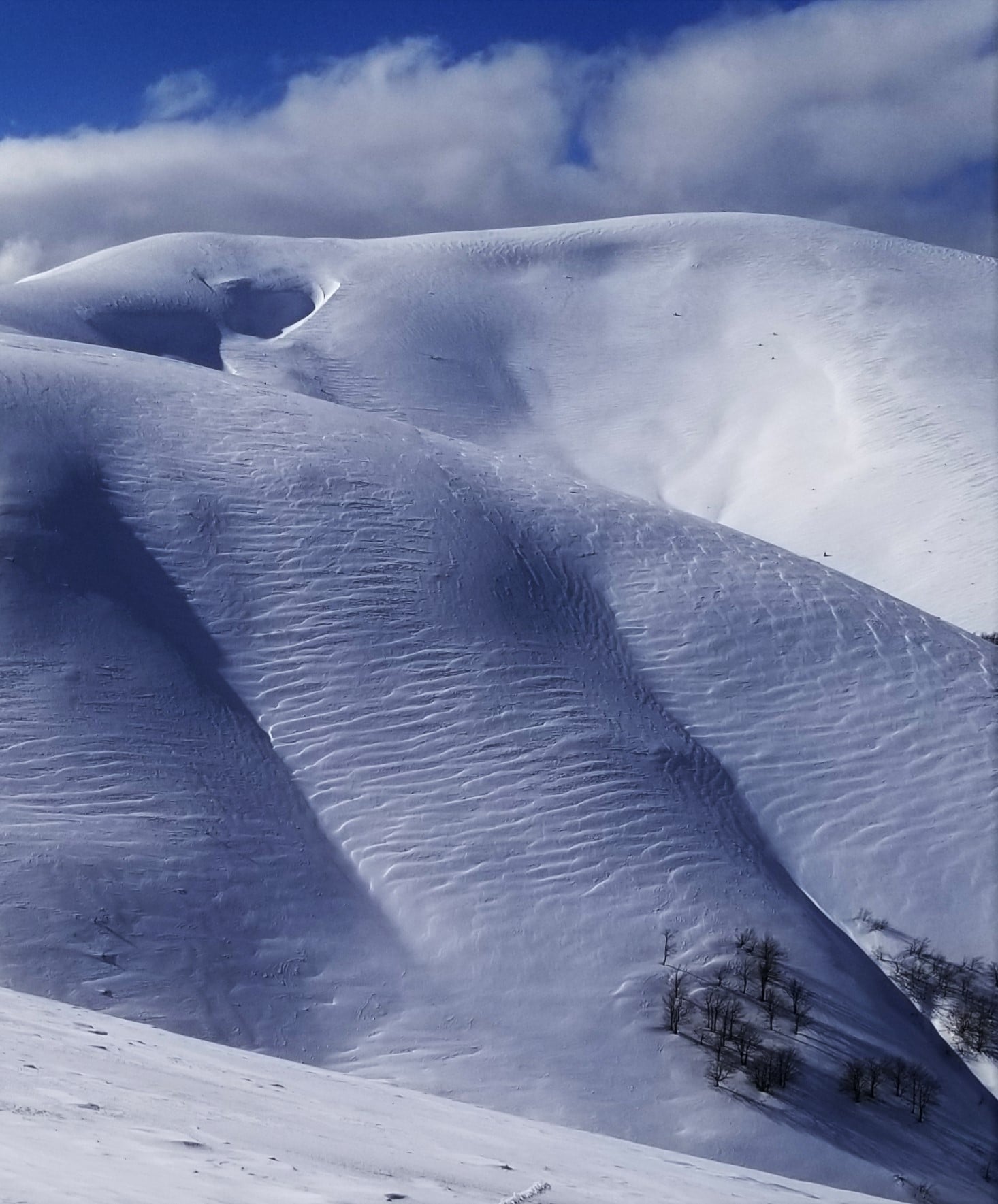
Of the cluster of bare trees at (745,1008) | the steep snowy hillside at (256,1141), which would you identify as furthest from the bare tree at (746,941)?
the steep snowy hillside at (256,1141)

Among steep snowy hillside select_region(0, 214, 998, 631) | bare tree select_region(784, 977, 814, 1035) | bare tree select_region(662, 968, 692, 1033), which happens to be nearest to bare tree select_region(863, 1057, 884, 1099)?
bare tree select_region(784, 977, 814, 1035)

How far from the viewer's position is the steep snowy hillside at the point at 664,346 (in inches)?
Answer: 1585

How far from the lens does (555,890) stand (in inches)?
671

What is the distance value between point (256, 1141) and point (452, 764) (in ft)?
40.0

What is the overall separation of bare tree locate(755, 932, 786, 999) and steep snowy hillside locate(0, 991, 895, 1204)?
567 centimetres

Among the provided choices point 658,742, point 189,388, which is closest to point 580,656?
point 658,742

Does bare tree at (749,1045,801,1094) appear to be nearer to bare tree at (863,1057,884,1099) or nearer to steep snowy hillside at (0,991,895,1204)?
bare tree at (863,1057,884,1099)

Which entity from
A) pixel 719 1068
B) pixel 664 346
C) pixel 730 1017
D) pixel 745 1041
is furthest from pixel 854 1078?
pixel 664 346

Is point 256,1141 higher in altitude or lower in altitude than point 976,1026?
lower

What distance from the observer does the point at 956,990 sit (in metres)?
17.2

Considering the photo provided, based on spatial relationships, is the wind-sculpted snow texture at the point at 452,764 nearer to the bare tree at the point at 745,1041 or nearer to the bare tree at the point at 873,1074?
the bare tree at the point at 873,1074

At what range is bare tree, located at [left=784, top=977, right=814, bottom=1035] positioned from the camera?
15.6 metres

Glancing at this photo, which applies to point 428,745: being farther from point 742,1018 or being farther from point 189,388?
point 189,388

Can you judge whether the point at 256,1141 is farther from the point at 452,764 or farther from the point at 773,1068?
the point at 452,764
